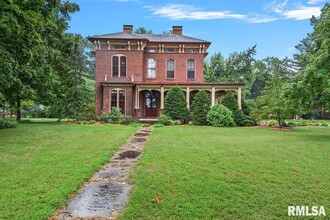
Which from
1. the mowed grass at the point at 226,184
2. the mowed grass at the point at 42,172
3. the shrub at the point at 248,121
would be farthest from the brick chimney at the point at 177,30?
the mowed grass at the point at 226,184

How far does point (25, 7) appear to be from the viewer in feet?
33.5

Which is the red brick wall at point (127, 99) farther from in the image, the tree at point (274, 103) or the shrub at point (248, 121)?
the tree at point (274, 103)

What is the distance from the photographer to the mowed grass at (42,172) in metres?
3.64

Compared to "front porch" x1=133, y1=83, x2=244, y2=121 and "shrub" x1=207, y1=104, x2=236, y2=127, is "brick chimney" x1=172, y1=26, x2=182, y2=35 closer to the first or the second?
"front porch" x1=133, y1=83, x2=244, y2=121

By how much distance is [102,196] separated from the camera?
13.8 ft

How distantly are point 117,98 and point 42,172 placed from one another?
58.5ft

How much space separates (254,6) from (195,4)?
13.3 feet

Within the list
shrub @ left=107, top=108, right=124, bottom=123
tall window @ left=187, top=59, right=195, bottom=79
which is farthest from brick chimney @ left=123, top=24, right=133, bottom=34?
shrub @ left=107, top=108, right=124, bottom=123

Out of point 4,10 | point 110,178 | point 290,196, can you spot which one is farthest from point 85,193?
point 4,10

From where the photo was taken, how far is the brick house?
22.6 meters

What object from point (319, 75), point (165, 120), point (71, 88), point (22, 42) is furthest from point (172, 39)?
point (22, 42)

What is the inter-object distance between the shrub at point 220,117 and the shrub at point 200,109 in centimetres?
55

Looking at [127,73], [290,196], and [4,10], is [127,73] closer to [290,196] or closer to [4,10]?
[4,10]

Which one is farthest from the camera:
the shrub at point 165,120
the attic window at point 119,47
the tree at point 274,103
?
the attic window at point 119,47
